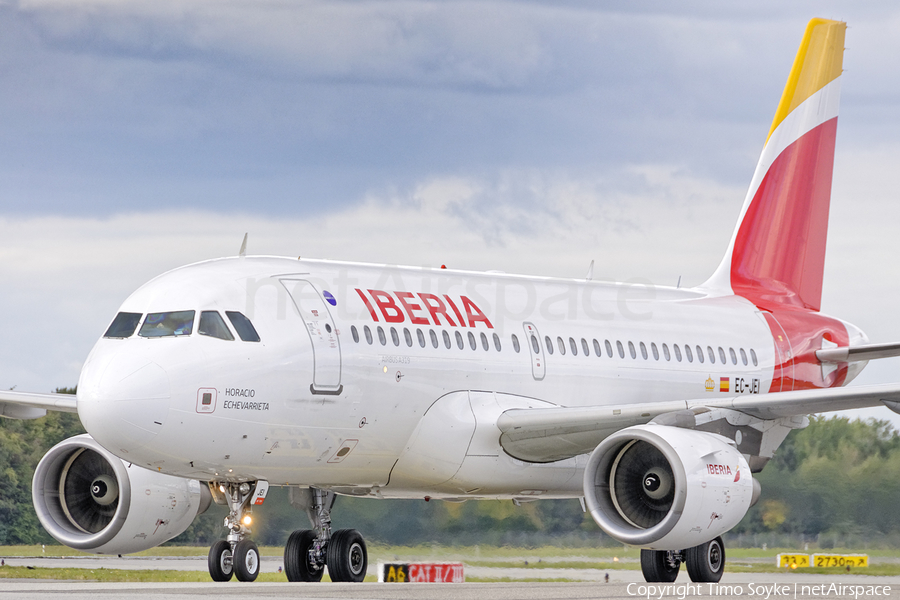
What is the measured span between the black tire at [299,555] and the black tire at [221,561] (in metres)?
2.33

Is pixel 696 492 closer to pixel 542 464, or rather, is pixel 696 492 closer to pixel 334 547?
pixel 542 464

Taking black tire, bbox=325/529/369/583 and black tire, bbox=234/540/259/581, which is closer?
black tire, bbox=234/540/259/581

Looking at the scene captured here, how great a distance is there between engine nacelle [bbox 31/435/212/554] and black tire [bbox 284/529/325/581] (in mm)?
1449

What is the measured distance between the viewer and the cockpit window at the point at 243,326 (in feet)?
46.5

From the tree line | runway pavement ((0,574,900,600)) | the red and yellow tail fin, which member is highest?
the red and yellow tail fin

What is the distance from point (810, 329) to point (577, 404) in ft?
20.5

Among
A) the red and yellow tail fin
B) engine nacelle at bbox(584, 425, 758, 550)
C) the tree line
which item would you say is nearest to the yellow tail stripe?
the red and yellow tail fin

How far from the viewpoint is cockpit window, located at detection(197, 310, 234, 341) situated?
1402 cm

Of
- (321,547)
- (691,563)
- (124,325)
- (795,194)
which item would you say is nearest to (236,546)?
(321,547)

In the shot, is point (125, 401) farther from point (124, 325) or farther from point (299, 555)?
point (299, 555)

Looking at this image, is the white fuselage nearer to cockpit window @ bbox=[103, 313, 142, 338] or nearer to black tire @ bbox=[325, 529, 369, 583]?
cockpit window @ bbox=[103, 313, 142, 338]

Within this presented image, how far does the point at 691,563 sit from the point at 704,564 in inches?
6.9

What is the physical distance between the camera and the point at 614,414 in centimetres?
1592

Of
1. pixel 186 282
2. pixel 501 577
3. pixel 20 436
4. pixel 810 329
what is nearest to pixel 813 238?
pixel 810 329
